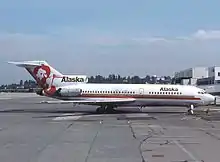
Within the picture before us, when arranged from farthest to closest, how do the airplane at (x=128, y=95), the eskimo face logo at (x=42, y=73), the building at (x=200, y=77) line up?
the building at (x=200, y=77) → the eskimo face logo at (x=42, y=73) → the airplane at (x=128, y=95)

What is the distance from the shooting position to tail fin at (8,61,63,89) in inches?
1881

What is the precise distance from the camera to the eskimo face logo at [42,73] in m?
47.9

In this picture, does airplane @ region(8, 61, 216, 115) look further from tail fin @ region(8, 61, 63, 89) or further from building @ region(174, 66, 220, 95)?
building @ region(174, 66, 220, 95)

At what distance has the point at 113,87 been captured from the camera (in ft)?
153

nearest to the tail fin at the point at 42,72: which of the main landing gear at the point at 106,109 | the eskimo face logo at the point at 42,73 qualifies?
the eskimo face logo at the point at 42,73

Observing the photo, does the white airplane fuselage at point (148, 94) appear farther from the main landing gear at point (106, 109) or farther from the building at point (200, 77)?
the building at point (200, 77)

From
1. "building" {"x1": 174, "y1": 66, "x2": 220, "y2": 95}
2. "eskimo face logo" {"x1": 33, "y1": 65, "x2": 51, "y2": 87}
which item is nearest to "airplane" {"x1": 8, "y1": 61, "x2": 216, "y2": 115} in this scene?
"eskimo face logo" {"x1": 33, "y1": 65, "x2": 51, "y2": 87}

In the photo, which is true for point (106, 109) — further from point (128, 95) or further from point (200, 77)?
point (200, 77)

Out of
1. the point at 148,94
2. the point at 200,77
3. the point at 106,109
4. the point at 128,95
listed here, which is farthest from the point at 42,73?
the point at 200,77

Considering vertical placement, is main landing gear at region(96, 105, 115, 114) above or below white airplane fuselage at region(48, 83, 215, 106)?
below

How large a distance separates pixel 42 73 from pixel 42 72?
0.11 metres

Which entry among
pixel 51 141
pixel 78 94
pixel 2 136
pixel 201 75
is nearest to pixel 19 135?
pixel 2 136

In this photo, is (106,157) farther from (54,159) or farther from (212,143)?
(212,143)

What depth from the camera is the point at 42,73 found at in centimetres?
4800
